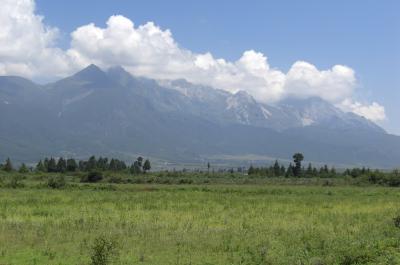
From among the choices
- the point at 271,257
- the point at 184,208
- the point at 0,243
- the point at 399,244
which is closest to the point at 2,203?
the point at 184,208

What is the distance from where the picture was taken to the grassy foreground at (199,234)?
76.6ft

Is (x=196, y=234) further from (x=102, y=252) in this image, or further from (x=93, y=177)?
(x=93, y=177)

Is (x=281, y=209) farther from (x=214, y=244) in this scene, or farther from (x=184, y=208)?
(x=214, y=244)

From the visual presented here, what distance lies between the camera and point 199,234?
30625mm

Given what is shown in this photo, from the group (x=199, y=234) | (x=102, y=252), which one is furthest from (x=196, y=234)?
(x=102, y=252)

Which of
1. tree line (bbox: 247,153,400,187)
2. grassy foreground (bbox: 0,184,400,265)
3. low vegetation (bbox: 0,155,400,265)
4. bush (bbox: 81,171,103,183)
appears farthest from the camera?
tree line (bbox: 247,153,400,187)

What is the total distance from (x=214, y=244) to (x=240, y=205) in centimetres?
2329

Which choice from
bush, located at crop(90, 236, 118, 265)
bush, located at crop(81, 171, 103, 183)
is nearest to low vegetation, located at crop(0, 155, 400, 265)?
bush, located at crop(90, 236, 118, 265)

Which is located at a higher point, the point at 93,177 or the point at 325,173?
the point at 325,173

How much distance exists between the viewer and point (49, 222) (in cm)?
3438

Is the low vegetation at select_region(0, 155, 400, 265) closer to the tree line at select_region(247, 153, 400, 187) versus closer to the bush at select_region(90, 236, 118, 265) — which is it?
the bush at select_region(90, 236, 118, 265)

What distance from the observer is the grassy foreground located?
23.4m

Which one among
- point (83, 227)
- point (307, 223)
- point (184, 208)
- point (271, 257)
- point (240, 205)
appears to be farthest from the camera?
point (240, 205)

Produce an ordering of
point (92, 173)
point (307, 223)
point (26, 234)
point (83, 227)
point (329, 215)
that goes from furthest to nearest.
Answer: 1. point (92, 173)
2. point (329, 215)
3. point (307, 223)
4. point (83, 227)
5. point (26, 234)
